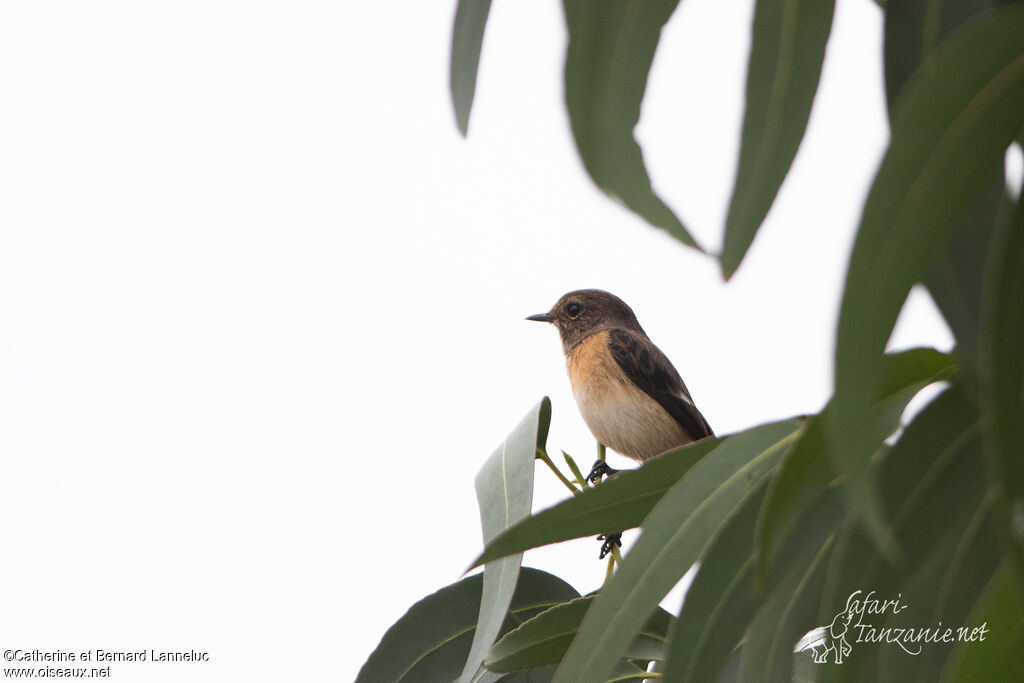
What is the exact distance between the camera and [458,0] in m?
1.12

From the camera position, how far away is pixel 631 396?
141 inches

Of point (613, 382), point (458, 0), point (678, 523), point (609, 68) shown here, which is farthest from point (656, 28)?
point (613, 382)

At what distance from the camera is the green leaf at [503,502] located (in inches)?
56.4

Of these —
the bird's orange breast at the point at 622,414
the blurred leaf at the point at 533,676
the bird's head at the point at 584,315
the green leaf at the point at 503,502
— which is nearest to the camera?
the green leaf at the point at 503,502

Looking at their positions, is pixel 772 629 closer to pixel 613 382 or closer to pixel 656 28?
pixel 656 28

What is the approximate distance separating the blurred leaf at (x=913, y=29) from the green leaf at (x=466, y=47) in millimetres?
391

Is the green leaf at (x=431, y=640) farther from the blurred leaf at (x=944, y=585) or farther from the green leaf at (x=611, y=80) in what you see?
the green leaf at (x=611, y=80)

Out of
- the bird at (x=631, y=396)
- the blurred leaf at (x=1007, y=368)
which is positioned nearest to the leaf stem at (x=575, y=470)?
the blurred leaf at (x=1007, y=368)

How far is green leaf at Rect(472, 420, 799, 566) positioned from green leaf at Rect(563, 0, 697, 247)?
1.23ft

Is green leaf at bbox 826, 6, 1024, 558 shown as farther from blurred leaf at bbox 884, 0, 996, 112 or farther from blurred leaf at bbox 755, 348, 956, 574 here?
blurred leaf at bbox 884, 0, 996, 112

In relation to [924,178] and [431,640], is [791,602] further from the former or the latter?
[431,640]

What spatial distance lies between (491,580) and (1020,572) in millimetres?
789

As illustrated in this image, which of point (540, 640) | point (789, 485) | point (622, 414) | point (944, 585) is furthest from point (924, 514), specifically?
point (622, 414)

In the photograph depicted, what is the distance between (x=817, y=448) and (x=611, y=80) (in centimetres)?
42
